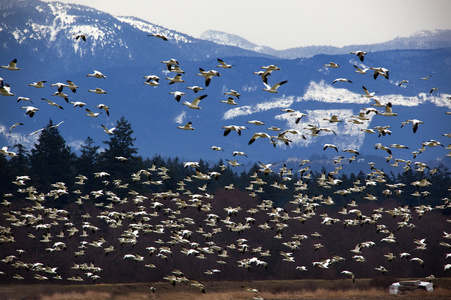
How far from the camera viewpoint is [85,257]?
5728cm

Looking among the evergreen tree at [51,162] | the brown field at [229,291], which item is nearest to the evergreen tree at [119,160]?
the evergreen tree at [51,162]

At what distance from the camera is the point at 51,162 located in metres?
72.2

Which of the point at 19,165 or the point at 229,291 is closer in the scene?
the point at 229,291

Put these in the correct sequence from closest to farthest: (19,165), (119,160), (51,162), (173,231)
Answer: (173,231), (19,165), (51,162), (119,160)

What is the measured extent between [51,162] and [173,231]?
97.9 feet

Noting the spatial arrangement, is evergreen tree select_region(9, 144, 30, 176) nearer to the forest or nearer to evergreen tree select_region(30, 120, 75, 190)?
the forest

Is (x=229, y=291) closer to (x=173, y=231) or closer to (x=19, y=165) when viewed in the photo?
(x=173, y=231)

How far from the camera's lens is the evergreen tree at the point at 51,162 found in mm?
69750

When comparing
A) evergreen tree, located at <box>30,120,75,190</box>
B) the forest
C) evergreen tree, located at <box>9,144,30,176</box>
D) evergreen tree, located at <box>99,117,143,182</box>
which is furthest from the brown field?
evergreen tree, located at <box>30,120,75,190</box>

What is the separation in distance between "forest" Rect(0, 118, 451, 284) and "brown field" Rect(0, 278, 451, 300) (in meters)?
1.49

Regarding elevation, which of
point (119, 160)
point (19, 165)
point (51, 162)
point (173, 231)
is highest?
point (119, 160)

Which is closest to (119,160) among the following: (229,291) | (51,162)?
(51,162)

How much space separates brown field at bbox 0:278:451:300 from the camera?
155ft

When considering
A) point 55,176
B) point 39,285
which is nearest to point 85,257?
point 39,285
